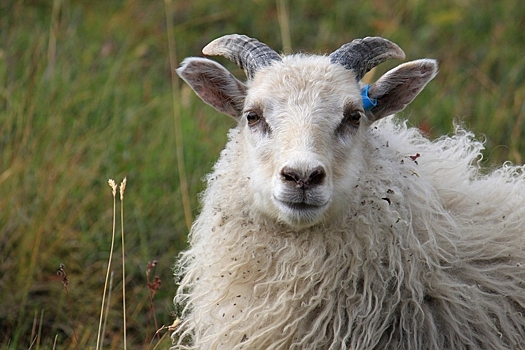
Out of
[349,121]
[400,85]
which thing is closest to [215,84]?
[349,121]

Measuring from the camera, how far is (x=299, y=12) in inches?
400

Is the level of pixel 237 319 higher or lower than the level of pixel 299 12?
lower

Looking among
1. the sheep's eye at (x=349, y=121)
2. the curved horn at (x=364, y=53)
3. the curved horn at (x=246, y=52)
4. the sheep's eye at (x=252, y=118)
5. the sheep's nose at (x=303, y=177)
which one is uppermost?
the curved horn at (x=364, y=53)

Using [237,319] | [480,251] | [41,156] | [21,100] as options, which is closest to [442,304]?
[480,251]

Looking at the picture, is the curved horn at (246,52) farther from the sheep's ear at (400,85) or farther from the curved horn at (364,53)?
the sheep's ear at (400,85)

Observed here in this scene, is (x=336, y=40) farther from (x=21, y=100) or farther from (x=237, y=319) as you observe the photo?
(x=237, y=319)

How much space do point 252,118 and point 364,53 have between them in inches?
26.2

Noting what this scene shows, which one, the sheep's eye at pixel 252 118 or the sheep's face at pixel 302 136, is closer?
the sheep's face at pixel 302 136

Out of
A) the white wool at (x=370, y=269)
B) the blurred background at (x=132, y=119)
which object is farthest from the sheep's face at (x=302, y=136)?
the blurred background at (x=132, y=119)

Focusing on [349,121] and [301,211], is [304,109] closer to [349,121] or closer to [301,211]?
[349,121]

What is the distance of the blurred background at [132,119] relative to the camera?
5586 mm

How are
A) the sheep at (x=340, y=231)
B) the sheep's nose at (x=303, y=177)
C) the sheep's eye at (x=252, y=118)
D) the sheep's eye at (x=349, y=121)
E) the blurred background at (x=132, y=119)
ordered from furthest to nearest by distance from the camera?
the blurred background at (x=132, y=119), the sheep's eye at (x=252, y=118), the sheep's eye at (x=349, y=121), the sheep at (x=340, y=231), the sheep's nose at (x=303, y=177)

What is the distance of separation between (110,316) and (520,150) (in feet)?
13.7

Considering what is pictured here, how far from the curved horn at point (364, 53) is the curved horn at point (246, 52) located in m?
0.34
